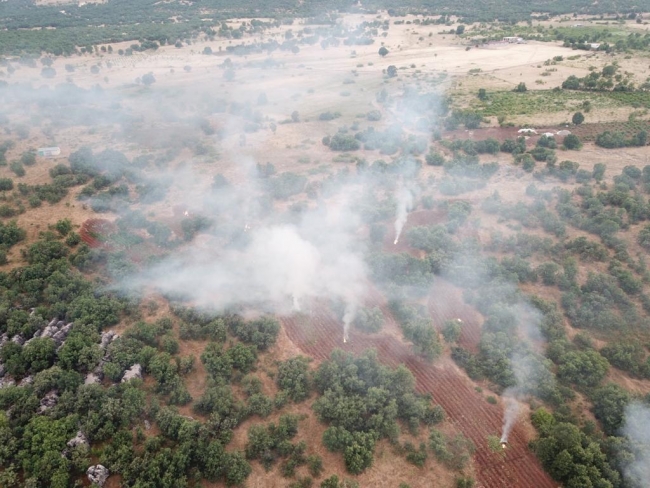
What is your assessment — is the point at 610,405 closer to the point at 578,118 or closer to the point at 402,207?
the point at 402,207

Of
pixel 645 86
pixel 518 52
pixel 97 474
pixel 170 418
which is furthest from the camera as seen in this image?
pixel 518 52

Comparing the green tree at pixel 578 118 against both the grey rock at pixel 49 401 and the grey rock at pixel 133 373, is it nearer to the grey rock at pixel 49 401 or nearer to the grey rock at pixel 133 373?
the grey rock at pixel 133 373

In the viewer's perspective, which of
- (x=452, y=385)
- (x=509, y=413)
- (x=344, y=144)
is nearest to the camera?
(x=509, y=413)

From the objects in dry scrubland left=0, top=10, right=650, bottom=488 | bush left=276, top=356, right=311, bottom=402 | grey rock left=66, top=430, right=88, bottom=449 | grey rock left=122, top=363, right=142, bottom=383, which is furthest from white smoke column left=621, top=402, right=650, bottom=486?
grey rock left=66, top=430, right=88, bottom=449

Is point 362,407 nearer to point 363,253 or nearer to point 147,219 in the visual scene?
point 363,253

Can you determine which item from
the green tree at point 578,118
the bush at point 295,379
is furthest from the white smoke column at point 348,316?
the green tree at point 578,118

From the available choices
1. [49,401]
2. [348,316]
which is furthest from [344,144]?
[49,401]

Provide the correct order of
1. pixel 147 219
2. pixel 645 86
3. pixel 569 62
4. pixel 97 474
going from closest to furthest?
pixel 97 474, pixel 147 219, pixel 645 86, pixel 569 62

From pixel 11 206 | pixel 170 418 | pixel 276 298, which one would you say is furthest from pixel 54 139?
pixel 170 418

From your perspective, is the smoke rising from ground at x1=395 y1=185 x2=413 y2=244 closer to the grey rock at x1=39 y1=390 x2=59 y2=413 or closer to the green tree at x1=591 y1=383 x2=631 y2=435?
the green tree at x1=591 y1=383 x2=631 y2=435
